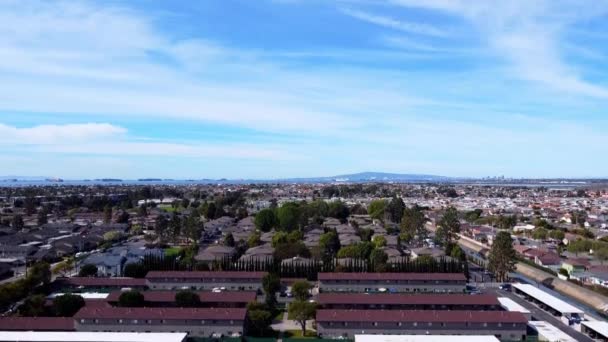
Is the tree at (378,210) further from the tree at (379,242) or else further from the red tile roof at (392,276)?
the red tile roof at (392,276)

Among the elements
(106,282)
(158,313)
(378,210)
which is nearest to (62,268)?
(106,282)

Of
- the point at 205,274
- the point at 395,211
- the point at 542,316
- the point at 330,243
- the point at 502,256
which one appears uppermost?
the point at 395,211

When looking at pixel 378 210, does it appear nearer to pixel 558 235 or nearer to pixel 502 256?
pixel 558 235

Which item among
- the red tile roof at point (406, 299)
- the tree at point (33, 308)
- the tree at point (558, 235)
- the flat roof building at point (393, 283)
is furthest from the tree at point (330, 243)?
the tree at point (558, 235)

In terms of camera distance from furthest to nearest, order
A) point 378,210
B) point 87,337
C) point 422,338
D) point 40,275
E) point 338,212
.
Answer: point 378,210
point 338,212
point 40,275
point 422,338
point 87,337

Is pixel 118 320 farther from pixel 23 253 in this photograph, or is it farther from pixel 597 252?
pixel 597 252
